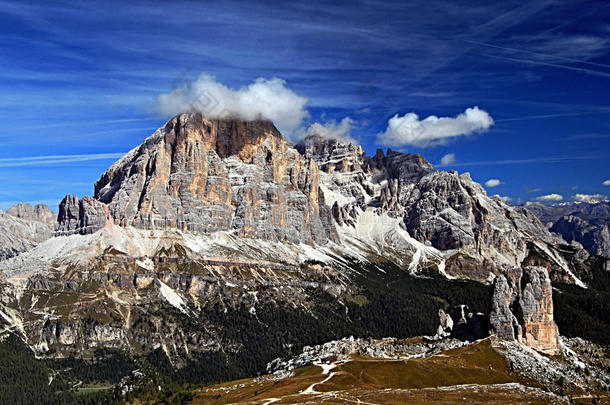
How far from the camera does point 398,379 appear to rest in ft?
601

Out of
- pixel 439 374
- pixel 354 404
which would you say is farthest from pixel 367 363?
pixel 354 404

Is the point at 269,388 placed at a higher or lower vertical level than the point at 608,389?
higher

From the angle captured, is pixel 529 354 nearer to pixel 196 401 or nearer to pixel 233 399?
pixel 233 399

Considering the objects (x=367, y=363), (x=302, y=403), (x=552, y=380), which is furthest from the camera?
(x=367, y=363)

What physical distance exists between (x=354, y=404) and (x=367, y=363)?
119 ft

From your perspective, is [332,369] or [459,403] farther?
[332,369]

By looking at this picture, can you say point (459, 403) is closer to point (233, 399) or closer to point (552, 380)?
point (552, 380)

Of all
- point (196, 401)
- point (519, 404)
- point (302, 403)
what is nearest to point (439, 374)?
point (519, 404)

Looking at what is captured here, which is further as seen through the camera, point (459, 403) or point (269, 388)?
point (269, 388)

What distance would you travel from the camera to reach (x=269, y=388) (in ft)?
614

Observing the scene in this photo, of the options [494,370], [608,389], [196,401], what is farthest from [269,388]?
[608,389]

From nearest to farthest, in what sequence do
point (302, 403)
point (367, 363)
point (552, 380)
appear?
point (302, 403) < point (552, 380) < point (367, 363)

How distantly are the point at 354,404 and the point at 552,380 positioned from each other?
2446 inches

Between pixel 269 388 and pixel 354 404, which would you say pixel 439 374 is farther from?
pixel 269 388
